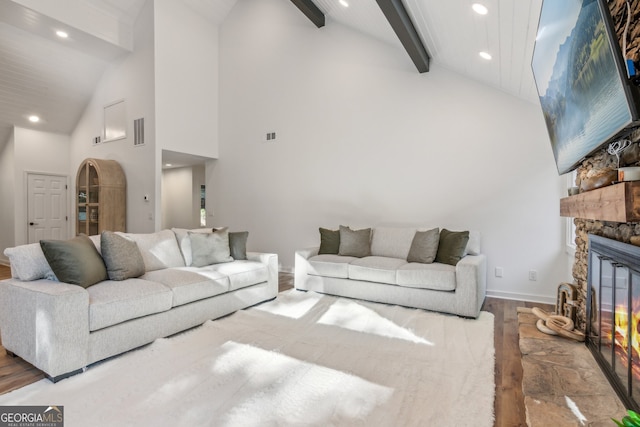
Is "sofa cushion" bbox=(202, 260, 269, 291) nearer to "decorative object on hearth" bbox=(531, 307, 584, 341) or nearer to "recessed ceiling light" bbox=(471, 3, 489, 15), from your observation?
"decorative object on hearth" bbox=(531, 307, 584, 341)

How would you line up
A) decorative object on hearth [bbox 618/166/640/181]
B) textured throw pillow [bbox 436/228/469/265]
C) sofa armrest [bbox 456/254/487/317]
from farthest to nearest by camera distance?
textured throw pillow [bbox 436/228/469/265] < sofa armrest [bbox 456/254/487/317] < decorative object on hearth [bbox 618/166/640/181]

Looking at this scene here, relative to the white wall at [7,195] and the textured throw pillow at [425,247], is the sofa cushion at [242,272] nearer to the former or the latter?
the textured throw pillow at [425,247]

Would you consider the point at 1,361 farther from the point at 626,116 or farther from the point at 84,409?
the point at 626,116

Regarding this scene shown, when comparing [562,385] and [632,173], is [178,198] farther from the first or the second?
[632,173]

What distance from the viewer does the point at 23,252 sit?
8.01ft

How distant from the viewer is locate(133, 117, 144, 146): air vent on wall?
557 centimetres

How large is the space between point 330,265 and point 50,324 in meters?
2.69

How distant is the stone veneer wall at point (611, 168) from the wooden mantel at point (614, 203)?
0.47 feet

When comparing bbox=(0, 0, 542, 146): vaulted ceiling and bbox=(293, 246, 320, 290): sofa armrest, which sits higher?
bbox=(0, 0, 542, 146): vaulted ceiling

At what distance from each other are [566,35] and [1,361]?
13.3 ft

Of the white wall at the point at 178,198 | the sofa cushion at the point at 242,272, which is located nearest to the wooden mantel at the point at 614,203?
the sofa cushion at the point at 242,272

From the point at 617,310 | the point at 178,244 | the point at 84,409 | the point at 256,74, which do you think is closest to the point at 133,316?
the point at 84,409

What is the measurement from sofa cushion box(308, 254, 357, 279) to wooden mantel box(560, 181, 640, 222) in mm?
2471

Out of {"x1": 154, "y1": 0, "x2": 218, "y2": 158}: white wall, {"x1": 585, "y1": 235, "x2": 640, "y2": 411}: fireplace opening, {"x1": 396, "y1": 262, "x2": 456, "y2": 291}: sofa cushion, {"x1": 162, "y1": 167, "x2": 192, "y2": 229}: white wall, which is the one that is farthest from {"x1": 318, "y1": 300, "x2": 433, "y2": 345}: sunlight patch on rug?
{"x1": 162, "y1": 167, "x2": 192, "y2": 229}: white wall
